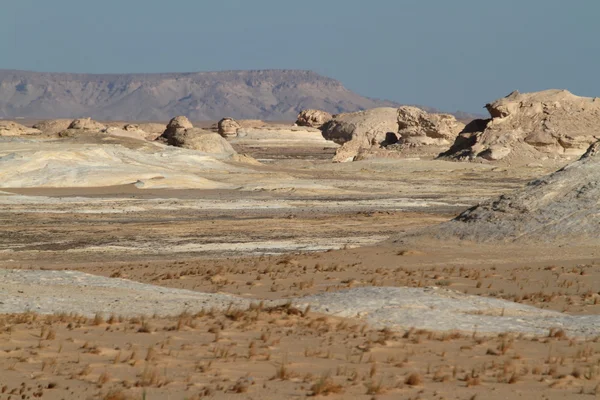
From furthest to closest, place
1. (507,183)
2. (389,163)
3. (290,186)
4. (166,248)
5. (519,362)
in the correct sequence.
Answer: (389,163) → (507,183) → (290,186) → (166,248) → (519,362)

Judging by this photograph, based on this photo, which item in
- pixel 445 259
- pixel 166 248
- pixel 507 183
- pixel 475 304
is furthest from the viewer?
pixel 507 183

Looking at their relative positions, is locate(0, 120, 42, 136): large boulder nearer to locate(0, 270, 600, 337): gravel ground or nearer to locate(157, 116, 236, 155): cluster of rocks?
locate(157, 116, 236, 155): cluster of rocks

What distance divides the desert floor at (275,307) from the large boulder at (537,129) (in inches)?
637

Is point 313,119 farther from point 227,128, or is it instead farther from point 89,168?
point 89,168

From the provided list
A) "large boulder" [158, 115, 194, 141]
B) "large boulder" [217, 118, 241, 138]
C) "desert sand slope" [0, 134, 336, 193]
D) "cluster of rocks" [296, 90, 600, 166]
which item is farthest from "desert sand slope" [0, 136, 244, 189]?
"large boulder" [217, 118, 241, 138]

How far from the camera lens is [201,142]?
53.2 m

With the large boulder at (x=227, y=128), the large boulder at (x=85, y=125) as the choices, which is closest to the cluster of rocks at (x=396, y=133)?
the large boulder at (x=85, y=125)

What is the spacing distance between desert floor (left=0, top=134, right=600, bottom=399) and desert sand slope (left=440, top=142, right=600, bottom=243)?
17.4 inches

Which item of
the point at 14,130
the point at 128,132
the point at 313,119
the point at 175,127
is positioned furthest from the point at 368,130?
the point at 313,119

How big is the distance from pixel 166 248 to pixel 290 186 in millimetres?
16897

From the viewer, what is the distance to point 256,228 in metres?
26.0

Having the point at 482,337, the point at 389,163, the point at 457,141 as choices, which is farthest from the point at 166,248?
the point at 457,141

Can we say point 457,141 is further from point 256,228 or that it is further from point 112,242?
point 112,242

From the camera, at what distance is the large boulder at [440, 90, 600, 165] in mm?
50375
